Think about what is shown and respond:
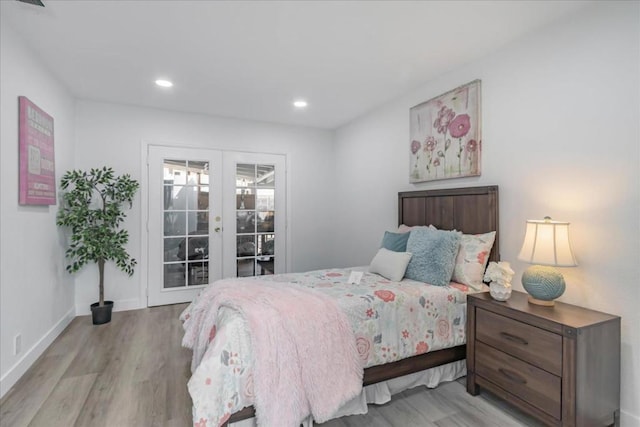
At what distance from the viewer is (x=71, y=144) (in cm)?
355

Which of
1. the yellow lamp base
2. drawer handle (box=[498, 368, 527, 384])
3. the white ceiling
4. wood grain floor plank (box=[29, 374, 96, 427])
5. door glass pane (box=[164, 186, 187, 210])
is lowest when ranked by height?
wood grain floor plank (box=[29, 374, 96, 427])

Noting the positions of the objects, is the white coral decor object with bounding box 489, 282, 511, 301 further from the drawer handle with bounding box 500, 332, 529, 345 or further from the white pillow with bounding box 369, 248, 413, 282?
the white pillow with bounding box 369, 248, 413, 282

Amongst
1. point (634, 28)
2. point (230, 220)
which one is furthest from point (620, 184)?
point (230, 220)

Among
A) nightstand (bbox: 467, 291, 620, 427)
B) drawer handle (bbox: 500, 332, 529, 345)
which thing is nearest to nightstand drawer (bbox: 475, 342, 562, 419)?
nightstand (bbox: 467, 291, 620, 427)

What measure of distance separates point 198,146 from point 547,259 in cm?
392

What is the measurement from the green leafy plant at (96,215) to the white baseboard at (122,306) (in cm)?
38

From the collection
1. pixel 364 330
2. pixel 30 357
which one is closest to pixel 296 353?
pixel 364 330

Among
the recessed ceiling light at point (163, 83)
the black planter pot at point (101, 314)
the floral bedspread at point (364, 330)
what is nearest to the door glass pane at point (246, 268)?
the black planter pot at point (101, 314)

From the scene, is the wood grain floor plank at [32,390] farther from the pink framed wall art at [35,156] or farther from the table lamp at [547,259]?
the table lamp at [547,259]

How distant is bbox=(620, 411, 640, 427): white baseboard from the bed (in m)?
0.87

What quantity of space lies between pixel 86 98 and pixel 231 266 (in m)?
2.60

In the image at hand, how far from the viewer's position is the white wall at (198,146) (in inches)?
148

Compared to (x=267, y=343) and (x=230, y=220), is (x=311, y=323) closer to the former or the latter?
(x=267, y=343)

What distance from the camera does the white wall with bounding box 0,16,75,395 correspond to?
2176mm
